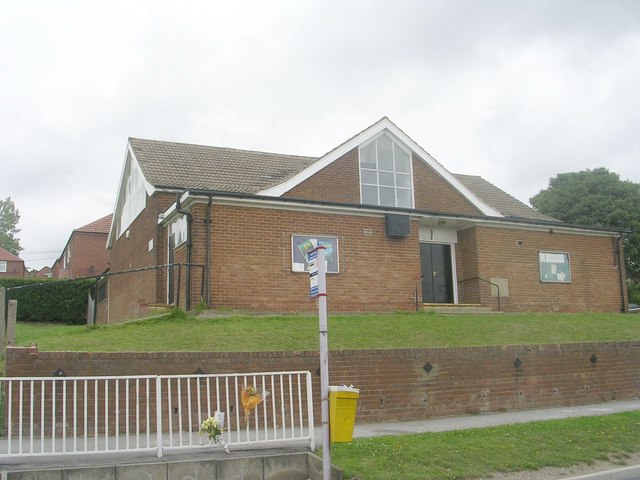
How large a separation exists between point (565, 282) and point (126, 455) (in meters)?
16.0

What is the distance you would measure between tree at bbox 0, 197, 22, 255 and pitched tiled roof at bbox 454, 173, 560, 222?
64.0 m

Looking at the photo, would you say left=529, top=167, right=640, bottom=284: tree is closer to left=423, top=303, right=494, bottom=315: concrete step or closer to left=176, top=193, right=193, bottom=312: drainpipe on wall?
left=423, top=303, right=494, bottom=315: concrete step

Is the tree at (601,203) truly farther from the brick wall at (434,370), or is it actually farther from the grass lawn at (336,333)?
the brick wall at (434,370)

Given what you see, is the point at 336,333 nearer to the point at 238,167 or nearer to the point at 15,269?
the point at 238,167

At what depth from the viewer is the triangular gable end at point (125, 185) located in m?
19.8

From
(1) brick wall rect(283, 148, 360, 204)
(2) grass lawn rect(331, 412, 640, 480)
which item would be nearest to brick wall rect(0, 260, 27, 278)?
(1) brick wall rect(283, 148, 360, 204)

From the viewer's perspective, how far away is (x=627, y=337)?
15797 mm

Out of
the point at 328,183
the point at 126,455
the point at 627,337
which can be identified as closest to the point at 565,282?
the point at 627,337

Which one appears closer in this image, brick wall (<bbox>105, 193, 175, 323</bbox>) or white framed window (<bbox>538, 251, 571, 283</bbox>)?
brick wall (<bbox>105, 193, 175, 323</bbox>)

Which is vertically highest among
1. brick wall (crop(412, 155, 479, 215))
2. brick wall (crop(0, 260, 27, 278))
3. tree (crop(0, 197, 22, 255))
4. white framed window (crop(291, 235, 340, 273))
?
tree (crop(0, 197, 22, 255))

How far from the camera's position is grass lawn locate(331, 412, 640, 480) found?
24.9ft

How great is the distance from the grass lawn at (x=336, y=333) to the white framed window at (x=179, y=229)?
2.57 metres

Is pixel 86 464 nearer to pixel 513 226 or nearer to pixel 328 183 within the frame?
pixel 328 183

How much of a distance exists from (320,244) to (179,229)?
3.64 m
